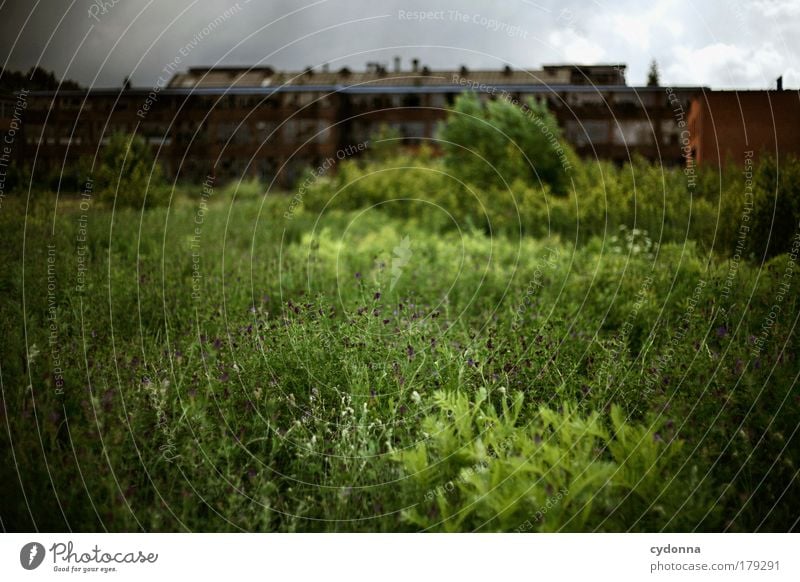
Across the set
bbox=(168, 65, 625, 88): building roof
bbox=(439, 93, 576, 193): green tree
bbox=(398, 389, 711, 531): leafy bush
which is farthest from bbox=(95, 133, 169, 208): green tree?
bbox=(439, 93, 576, 193): green tree

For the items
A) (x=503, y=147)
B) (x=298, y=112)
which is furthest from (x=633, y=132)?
(x=298, y=112)

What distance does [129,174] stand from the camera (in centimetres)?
575

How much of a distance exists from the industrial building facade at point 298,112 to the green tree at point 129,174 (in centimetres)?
18

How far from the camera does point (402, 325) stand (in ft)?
12.5

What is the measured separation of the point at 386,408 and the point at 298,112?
26.7ft

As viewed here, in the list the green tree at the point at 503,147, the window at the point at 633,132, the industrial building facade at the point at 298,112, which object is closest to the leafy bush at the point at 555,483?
the industrial building facade at the point at 298,112

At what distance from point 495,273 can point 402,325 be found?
2275mm

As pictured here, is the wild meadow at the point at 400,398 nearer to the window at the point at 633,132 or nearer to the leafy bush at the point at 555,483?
the leafy bush at the point at 555,483

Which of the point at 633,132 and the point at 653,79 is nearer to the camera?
the point at 653,79

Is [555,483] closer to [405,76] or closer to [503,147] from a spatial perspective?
[405,76]

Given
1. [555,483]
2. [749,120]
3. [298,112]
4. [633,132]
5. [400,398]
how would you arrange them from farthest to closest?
[633,132]
[298,112]
[749,120]
[400,398]
[555,483]

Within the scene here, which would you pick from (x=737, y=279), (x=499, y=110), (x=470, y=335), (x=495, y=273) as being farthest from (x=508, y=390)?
(x=499, y=110)

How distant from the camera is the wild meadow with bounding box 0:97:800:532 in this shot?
8.32 ft

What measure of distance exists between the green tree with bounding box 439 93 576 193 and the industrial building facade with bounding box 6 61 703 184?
0.69 m
